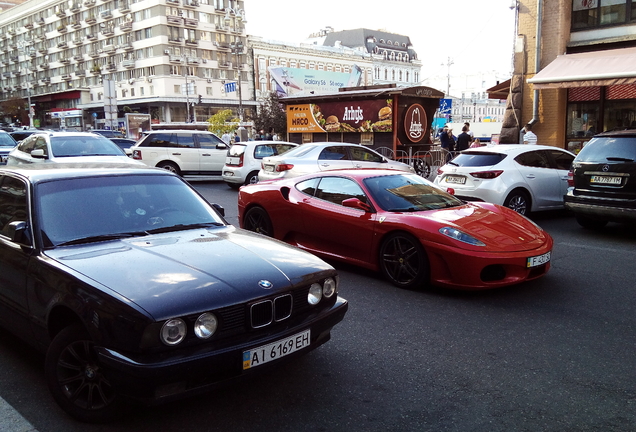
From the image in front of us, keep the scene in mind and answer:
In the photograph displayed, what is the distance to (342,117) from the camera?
21172 mm

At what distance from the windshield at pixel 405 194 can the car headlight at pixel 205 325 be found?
3521mm

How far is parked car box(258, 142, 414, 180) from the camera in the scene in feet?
45.0

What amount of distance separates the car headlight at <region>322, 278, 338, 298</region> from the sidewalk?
1.90 meters

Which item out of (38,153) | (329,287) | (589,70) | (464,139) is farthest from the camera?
(464,139)

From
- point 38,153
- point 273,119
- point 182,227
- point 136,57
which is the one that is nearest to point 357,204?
point 182,227

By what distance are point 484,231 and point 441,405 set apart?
2.72m

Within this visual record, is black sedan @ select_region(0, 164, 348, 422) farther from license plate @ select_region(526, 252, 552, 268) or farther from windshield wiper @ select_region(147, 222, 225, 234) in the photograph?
license plate @ select_region(526, 252, 552, 268)

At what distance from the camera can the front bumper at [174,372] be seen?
283 centimetres

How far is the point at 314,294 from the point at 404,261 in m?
2.48

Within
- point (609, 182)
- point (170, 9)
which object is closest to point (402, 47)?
point (170, 9)

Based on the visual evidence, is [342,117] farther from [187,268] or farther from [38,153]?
[187,268]

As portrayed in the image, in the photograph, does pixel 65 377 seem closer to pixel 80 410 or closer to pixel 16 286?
pixel 80 410

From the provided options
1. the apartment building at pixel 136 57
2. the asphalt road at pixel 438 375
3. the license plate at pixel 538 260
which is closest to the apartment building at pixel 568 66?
the license plate at pixel 538 260

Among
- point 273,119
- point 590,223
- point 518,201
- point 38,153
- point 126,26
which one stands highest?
point 126,26
